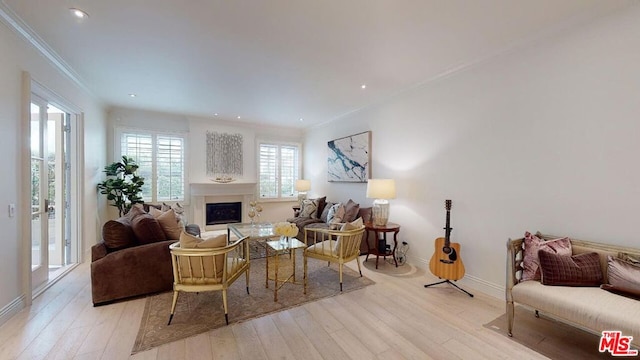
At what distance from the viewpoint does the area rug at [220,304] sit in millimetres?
2260

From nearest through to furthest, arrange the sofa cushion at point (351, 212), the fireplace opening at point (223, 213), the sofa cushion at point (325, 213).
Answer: the sofa cushion at point (351, 212) < the sofa cushion at point (325, 213) < the fireplace opening at point (223, 213)

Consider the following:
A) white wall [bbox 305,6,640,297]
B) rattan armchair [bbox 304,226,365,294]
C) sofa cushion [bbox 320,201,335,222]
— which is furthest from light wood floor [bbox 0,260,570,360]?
sofa cushion [bbox 320,201,335,222]

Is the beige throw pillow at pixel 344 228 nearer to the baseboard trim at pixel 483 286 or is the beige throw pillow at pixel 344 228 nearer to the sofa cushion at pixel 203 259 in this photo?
the sofa cushion at pixel 203 259

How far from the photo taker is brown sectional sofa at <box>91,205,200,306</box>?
272cm

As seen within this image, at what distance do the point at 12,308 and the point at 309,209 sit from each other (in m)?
4.31

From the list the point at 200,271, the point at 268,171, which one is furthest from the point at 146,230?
the point at 268,171

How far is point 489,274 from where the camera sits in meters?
3.01

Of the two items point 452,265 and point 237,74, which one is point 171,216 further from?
point 452,265

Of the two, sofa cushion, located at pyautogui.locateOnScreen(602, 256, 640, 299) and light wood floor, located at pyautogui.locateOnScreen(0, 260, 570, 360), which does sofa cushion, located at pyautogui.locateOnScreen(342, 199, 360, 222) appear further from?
sofa cushion, located at pyautogui.locateOnScreen(602, 256, 640, 299)

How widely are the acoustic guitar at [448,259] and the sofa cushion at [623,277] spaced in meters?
1.23

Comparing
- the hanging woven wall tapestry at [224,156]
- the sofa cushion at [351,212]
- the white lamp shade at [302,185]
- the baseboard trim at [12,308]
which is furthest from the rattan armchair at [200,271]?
the white lamp shade at [302,185]

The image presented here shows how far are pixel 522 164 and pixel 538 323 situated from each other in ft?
5.23

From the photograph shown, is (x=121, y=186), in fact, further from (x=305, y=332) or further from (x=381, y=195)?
(x=381, y=195)

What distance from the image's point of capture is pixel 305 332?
7.48 ft
